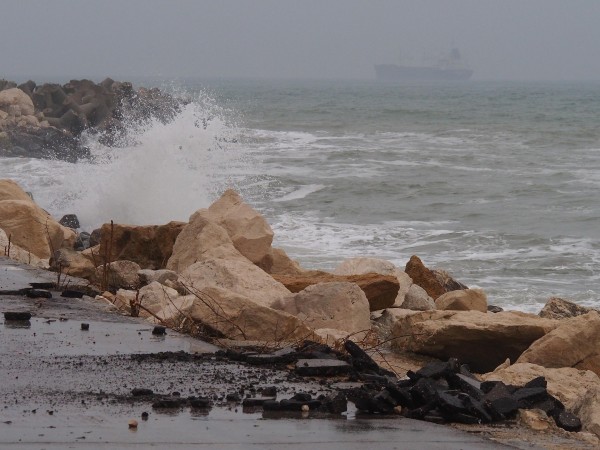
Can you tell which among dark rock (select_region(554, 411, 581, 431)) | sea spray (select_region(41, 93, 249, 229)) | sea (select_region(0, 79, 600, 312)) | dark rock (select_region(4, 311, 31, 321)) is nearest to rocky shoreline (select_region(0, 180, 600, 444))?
dark rock (select_region(554, 411, 581, 431))

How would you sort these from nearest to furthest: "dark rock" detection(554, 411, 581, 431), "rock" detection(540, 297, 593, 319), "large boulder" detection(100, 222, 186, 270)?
1. "dark rock" detection(554, 411, 581, 431)
2. "rock" detection(540, 297, 593, 319)
3. "large boulder" detection(100, 222, 186, 270)

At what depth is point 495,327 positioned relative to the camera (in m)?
8.37

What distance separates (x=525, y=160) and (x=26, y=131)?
1551 centimetres

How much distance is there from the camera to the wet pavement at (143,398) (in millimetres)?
4848

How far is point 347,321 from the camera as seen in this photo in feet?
27.0

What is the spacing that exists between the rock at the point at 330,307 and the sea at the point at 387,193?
542 cm

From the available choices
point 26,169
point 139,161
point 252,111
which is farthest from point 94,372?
point 252,111

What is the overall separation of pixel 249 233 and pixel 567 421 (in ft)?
19.9

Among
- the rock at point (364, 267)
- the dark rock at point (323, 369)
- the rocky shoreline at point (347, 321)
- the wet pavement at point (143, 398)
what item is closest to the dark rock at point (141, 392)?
the wet pavement at point (143, 398)

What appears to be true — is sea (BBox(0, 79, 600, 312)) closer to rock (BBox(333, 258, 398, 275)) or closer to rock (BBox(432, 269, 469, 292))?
rock (BBox(432, 269, 469, 292))

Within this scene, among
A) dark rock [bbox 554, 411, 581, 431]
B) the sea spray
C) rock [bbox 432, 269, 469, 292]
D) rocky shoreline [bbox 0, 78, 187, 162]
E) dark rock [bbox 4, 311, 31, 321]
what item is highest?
dark rock [bbox 554, 411, 581, 431]

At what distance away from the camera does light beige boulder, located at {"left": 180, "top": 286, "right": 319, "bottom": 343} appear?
7281mm

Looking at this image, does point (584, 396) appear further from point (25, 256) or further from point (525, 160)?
point (525, 160)

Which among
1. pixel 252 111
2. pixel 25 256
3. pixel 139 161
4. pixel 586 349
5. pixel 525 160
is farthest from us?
pixel 252 111
